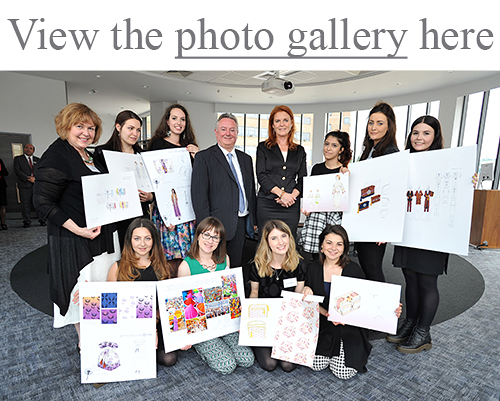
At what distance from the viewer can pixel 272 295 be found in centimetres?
206

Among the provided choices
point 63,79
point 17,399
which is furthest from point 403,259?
point 63,79

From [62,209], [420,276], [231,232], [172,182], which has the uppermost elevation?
[172,182]

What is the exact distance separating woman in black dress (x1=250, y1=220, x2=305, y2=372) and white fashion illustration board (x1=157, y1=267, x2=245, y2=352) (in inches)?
8.2

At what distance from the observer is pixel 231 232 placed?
2.29 meters

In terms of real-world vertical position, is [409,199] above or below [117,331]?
above

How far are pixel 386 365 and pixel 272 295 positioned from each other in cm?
84

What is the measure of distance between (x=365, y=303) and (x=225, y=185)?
4.14 ft

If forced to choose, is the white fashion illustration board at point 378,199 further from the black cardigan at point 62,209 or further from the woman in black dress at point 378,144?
the black cardigan at point 62,209

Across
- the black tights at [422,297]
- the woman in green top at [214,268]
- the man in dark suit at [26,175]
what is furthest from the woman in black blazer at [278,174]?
the man in dark suit at [26,175]

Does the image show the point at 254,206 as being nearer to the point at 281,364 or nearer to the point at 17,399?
the point at 281,364

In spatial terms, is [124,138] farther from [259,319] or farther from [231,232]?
[259,319]

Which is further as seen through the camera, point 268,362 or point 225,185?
point 225,185

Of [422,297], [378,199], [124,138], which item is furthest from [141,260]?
[422,297]

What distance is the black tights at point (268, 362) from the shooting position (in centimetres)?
179
